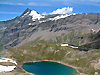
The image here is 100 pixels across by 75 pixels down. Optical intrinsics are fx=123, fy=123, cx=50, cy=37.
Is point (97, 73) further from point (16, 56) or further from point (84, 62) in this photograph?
point (16, 56)

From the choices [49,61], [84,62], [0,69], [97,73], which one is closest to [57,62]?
[49,61]

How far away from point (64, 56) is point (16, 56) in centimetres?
7727

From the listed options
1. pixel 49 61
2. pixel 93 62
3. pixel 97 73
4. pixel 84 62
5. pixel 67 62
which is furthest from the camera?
pixel 49 61

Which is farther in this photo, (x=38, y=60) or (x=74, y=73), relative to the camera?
(x=38, y=60)

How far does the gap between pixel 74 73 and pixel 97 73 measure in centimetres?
2372

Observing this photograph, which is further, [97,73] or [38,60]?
[38,60]

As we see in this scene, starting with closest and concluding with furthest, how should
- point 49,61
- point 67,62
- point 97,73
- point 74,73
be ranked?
point 97,73, point 74,73, point 67,62, point 49,61

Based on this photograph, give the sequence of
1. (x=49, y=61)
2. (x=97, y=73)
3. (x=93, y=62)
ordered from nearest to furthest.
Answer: (x=97, y=73) → (x=93, y=62) → (x=49, y=61)

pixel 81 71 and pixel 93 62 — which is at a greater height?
pixel 93 62

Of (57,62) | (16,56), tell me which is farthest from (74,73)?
(16,56)

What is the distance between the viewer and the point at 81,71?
13962 centimetres

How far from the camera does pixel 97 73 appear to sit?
4875 inches

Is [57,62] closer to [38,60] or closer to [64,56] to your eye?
[64,56]

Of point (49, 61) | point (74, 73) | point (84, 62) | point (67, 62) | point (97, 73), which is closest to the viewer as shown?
point (97, 73)
